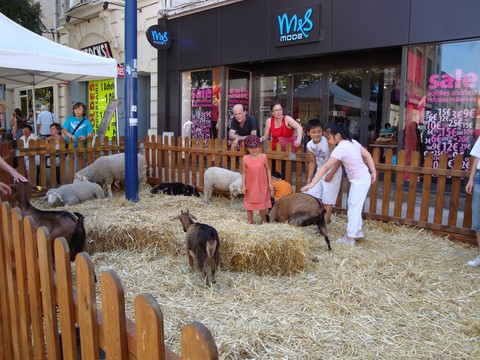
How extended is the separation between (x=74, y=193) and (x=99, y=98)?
393 inches

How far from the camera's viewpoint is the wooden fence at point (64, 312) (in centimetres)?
134

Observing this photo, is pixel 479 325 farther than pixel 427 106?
No

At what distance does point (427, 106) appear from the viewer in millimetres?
7715

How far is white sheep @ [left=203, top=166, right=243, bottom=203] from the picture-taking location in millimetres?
7043

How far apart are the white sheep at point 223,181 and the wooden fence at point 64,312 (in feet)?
15.3

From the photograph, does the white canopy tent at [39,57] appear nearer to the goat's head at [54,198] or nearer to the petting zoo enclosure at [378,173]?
the petting zoo enclosure at [378,173]

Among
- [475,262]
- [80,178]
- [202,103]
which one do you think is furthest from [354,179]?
[202,103]

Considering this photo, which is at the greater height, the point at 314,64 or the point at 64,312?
the point at 314,64

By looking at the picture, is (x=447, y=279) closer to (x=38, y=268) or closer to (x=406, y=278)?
(x=406, y=278)

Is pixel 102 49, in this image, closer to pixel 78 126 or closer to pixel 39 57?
pixel 78 126

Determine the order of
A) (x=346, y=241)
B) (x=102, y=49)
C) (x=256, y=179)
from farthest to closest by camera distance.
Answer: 1. (x=102, y=49)
2. (x=256, y=179)
3. (x=346, y=241)

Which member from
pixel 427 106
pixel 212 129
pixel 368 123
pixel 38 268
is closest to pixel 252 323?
pixel 38 268

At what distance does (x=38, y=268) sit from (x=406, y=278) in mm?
3404

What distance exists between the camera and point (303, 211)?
4.96m
